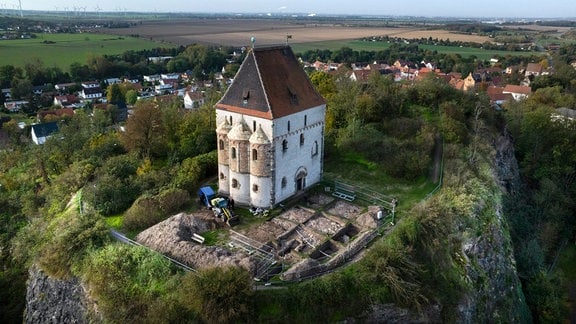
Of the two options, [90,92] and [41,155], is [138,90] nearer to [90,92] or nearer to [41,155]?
[90,92]

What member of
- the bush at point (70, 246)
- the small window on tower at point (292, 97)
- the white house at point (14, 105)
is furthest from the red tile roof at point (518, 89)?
the white house at point (14, 105)

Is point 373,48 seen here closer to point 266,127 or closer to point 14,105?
point 14,105

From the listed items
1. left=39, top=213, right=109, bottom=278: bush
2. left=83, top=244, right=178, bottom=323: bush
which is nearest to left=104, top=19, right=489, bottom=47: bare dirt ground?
left=39, top=213, right=109, bottom=278: bush

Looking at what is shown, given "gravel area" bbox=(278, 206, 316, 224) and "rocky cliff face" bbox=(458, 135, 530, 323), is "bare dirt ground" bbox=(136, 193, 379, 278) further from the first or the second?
"rocky cliff face" bbox=(458, 135, 530, 323)

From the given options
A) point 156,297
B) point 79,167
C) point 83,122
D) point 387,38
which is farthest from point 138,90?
point 387,38

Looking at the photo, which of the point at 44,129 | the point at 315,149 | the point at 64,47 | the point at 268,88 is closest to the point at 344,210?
the point at 315,149

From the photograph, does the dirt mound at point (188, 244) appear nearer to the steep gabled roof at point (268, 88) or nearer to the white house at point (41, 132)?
the steep gabled roof at point (268, 88)

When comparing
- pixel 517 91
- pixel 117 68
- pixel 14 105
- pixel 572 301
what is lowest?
pixel 572 301
